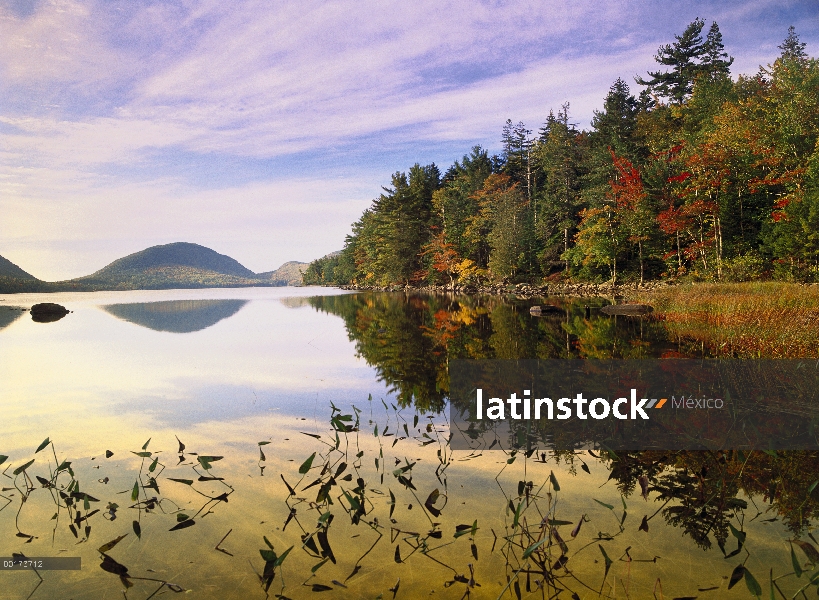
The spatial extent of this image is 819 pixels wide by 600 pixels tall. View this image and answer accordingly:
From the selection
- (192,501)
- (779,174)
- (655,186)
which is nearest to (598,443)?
(192,501)

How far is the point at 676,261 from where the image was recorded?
46.0 meters

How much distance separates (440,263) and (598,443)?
64704 mm

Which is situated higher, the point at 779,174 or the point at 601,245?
the point at 779,174

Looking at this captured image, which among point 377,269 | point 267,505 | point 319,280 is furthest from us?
point 319,280

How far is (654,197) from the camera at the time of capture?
4506 centimetres

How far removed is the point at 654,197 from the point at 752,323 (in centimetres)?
3128

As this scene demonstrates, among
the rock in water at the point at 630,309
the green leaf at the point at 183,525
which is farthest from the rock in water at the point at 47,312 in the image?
the green leaf at the point at 183,525

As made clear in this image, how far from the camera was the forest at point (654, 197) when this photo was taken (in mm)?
37469

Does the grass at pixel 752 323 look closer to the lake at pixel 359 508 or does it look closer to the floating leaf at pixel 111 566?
the lake at pixel 359 508

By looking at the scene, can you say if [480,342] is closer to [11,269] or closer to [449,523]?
[449,523]

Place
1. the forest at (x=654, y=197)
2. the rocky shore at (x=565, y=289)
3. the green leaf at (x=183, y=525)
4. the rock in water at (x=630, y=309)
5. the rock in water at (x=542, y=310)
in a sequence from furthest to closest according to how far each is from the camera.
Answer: the rocky shore at (x=565, y=289) → the forest at (x=654, y=197) → the rock in water at (x=542, y=310) → the rock in water at (x=630, y=309) → the green leaf at (x=183, y=525)

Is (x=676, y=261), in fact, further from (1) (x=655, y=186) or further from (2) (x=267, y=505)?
(2) (x=267, y=505)

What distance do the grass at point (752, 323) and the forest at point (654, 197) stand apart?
49.3ft

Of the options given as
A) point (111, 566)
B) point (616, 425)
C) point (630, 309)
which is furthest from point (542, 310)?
point (111, 566)
